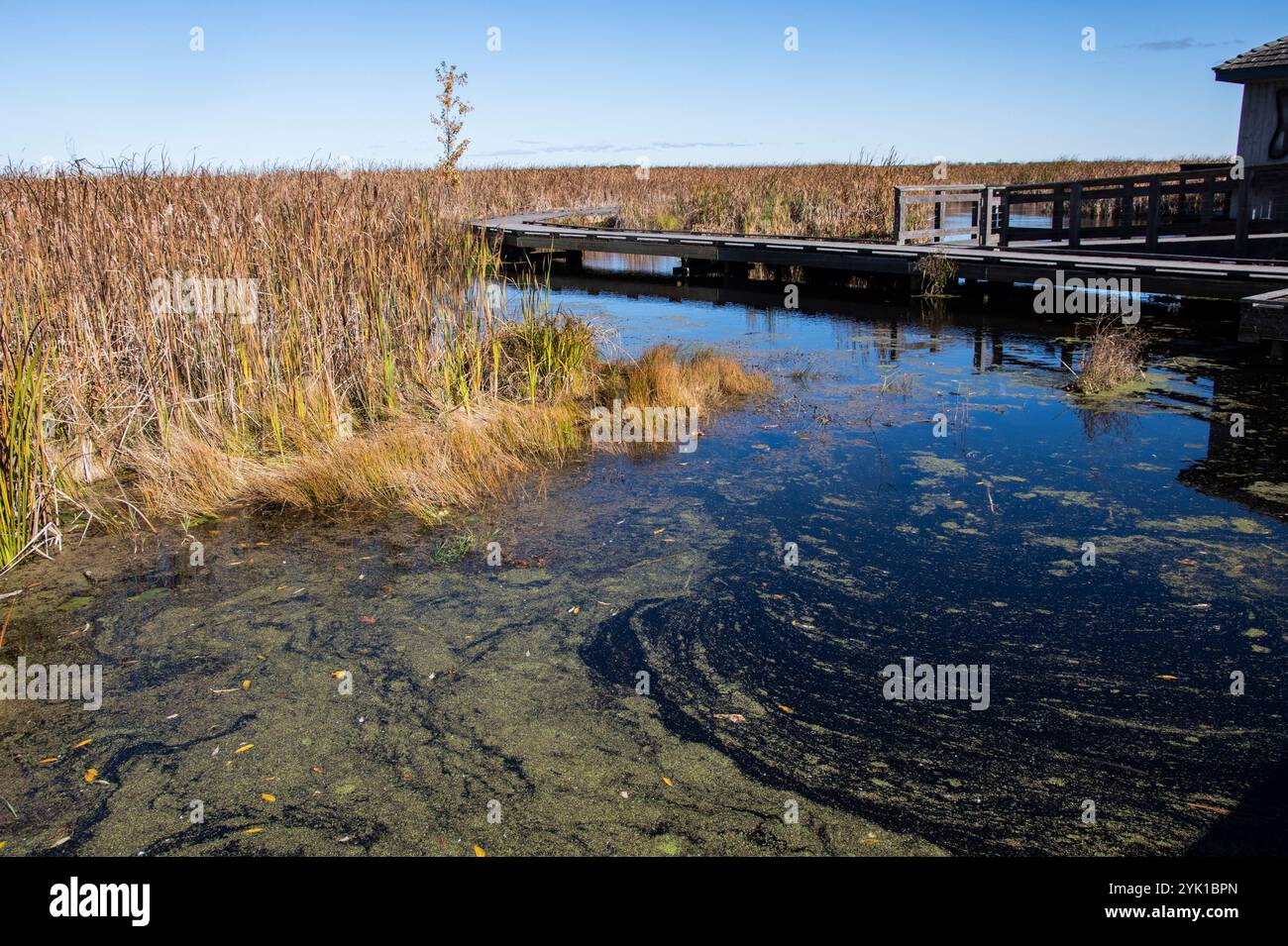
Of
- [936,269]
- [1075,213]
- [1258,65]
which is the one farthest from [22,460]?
[1258,65]

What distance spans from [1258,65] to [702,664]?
1266 cm

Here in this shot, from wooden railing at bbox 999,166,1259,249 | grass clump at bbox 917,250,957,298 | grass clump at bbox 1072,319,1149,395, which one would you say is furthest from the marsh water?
wooden railing at bbox 999,166,1259,249

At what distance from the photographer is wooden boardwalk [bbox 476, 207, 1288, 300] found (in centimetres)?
984

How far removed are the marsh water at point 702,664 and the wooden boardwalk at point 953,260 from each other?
3.15m

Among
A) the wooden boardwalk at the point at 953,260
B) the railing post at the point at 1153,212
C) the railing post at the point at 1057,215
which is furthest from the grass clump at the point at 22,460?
the railing post at the point at 1057,215

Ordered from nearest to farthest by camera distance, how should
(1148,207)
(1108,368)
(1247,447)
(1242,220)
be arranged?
(1247,447) → (1108,368) → (1242,220) → (1148,207)

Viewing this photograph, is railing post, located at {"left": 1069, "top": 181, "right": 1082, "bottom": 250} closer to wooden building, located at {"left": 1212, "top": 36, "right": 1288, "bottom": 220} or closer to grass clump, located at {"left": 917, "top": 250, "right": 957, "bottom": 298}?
grass clump, located at {"left": 917, "top": 250, "right": 957, "bottom": 298}

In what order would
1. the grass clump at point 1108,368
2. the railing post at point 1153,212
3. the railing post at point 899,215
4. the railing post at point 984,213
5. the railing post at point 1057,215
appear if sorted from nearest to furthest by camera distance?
the grass clump at point 1108,368
the railing post at point 1153,212
the railing post at point 1057,215
the railing post at point 984,213
the railing post at point 899,215

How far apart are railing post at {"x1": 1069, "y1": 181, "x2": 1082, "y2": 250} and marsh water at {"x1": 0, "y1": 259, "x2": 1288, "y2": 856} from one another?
24.2ft

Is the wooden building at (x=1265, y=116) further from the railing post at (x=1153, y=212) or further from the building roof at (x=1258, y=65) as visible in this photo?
the railing post at (x=1153, y=212)

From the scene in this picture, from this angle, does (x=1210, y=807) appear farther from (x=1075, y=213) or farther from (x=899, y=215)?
(x=899, y=215)

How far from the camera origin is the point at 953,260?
12422 millimetres

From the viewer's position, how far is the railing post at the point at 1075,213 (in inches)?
484
